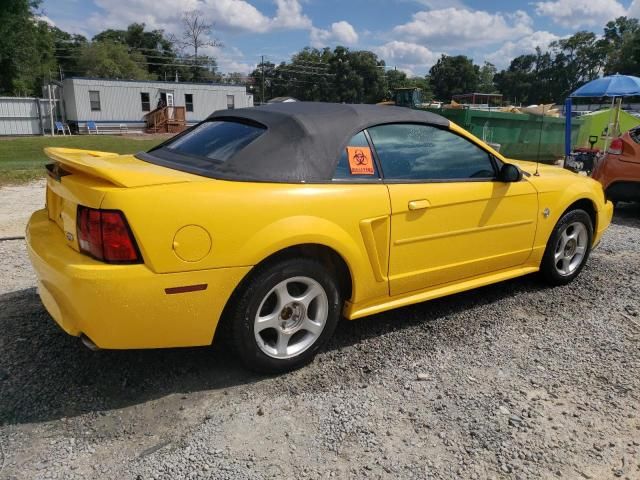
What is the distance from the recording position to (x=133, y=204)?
7.91ft

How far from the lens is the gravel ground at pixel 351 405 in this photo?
228 centimetres

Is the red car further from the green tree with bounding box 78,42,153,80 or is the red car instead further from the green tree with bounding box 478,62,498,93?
the green tree with bounding box 478,62,498,93

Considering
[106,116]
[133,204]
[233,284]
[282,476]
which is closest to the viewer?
[282,476]

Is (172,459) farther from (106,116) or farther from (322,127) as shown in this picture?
(106,116)

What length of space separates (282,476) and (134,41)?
3511 inches

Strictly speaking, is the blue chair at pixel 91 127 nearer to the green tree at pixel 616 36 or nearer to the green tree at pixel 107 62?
the green tree at pixel 107 62

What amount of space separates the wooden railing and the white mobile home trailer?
0.87m

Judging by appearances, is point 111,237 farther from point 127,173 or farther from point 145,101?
point 145,101

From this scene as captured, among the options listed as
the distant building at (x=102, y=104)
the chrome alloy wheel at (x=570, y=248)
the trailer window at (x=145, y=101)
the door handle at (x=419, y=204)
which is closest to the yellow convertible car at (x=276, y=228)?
the door handle at (x=419, y=204)

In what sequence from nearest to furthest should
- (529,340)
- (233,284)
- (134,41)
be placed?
(233,284), (529,340), (134,41)

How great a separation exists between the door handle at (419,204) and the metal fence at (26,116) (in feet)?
113

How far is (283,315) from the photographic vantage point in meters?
2.93

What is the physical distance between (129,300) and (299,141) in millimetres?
1296

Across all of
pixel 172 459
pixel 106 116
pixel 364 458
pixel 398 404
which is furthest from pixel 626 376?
pixel 106 116
